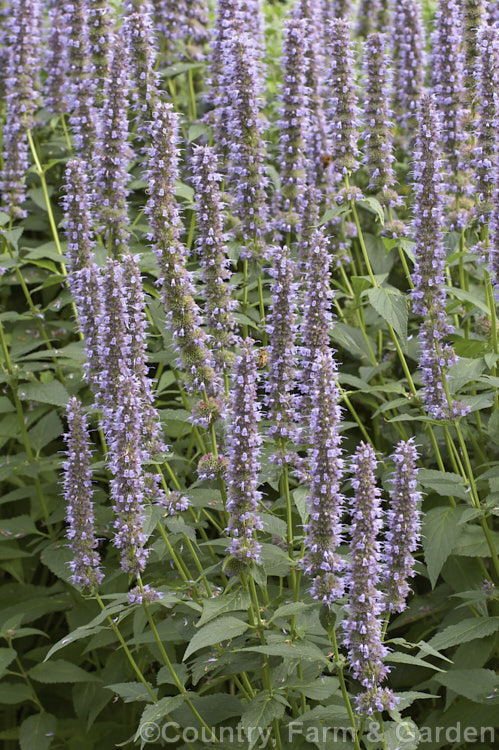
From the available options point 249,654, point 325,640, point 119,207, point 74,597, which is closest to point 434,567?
point 325,640

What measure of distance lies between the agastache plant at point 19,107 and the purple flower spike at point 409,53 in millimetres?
3185

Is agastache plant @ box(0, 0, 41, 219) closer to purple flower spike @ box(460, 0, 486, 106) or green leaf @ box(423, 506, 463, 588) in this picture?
purple flower spike @ box(460, 0, 486, 106)

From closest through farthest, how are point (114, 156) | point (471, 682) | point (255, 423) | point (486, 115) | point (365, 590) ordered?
point (365, 590) < point (255, 423) < point (471, 682) < point (486, 115) < point (114, 156)

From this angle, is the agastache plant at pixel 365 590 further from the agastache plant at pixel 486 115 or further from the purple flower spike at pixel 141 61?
the purple flower spike at pixel 141 61

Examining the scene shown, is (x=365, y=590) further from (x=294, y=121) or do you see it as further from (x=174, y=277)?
(x=294, y=121)

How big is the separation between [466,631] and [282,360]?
1.69 m

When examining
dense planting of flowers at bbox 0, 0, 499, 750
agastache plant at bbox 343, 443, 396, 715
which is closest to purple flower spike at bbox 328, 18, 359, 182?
dense planting of flowers at bbox 0, 0, 499, 750

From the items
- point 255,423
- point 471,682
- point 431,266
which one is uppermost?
point 431,266

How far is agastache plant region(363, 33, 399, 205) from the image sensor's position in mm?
5656

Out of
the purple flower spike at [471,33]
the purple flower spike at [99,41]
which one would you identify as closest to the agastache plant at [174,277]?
the purple flower spike at [99,41]

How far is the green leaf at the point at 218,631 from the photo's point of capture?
11.9ft

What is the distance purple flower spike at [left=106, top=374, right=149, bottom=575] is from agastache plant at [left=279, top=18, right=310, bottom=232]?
97.2 inches

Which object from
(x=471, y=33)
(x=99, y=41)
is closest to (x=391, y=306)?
(x=471, y=33)

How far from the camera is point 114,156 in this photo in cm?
590
